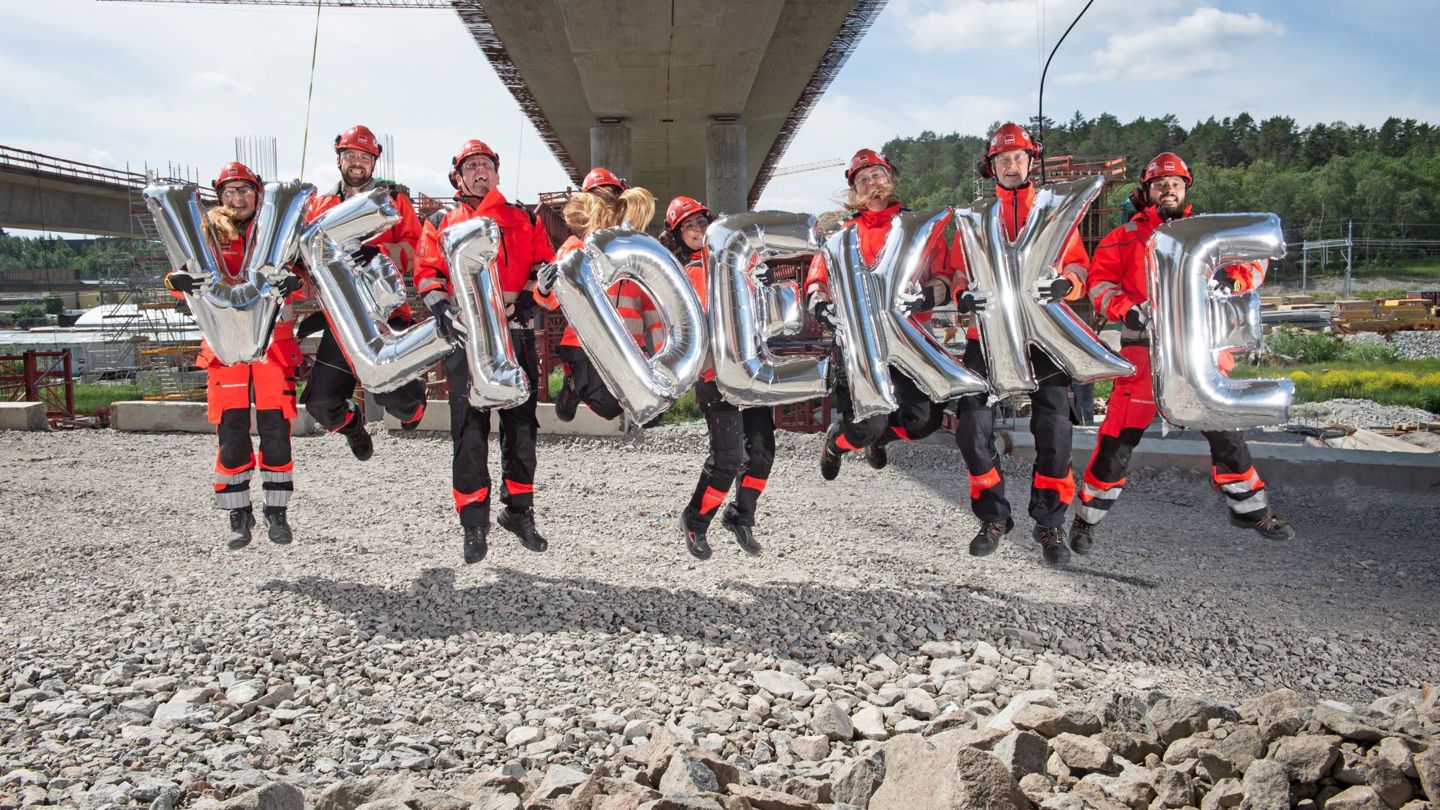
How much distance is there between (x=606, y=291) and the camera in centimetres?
531

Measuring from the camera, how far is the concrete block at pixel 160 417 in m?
13.3

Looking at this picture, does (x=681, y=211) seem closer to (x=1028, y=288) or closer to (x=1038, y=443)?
Result: (x=1028, y=288)

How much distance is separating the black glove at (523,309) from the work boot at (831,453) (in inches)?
73.2

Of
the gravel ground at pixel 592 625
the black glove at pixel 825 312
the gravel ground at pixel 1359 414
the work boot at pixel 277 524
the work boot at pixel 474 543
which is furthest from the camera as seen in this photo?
the gravel ground at pixel 1359 414

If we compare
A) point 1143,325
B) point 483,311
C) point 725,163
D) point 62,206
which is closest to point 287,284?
point 483,311

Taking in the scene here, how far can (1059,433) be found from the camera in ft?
17.7

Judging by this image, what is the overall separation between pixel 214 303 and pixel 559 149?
28768 millimetres

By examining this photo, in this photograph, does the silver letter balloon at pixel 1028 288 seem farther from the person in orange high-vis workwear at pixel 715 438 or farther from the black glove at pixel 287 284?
the black glove at pixel 287 284

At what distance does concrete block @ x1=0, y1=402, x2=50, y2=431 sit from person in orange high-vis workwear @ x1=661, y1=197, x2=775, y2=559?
12.1 meters

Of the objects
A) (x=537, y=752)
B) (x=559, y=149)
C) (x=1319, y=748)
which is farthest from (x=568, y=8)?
(x=559, y=149)

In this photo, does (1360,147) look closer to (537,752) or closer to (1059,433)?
(1059,433)

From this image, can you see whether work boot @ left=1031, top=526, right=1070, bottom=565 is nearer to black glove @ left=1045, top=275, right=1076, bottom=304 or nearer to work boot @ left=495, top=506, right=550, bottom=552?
black glove @ left=1045, top=275, right=1076, bottom=304

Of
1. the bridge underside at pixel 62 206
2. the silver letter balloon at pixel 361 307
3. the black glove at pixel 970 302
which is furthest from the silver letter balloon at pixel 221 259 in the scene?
the bridge underside at pixel 62 206

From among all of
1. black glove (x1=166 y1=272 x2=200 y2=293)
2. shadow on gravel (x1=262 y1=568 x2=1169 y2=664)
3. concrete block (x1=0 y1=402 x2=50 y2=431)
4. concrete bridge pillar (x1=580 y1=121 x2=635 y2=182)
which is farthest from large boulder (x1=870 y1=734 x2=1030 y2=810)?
concrete bridge pillar (x1=580 y1=121 x2=635 y2=182)
